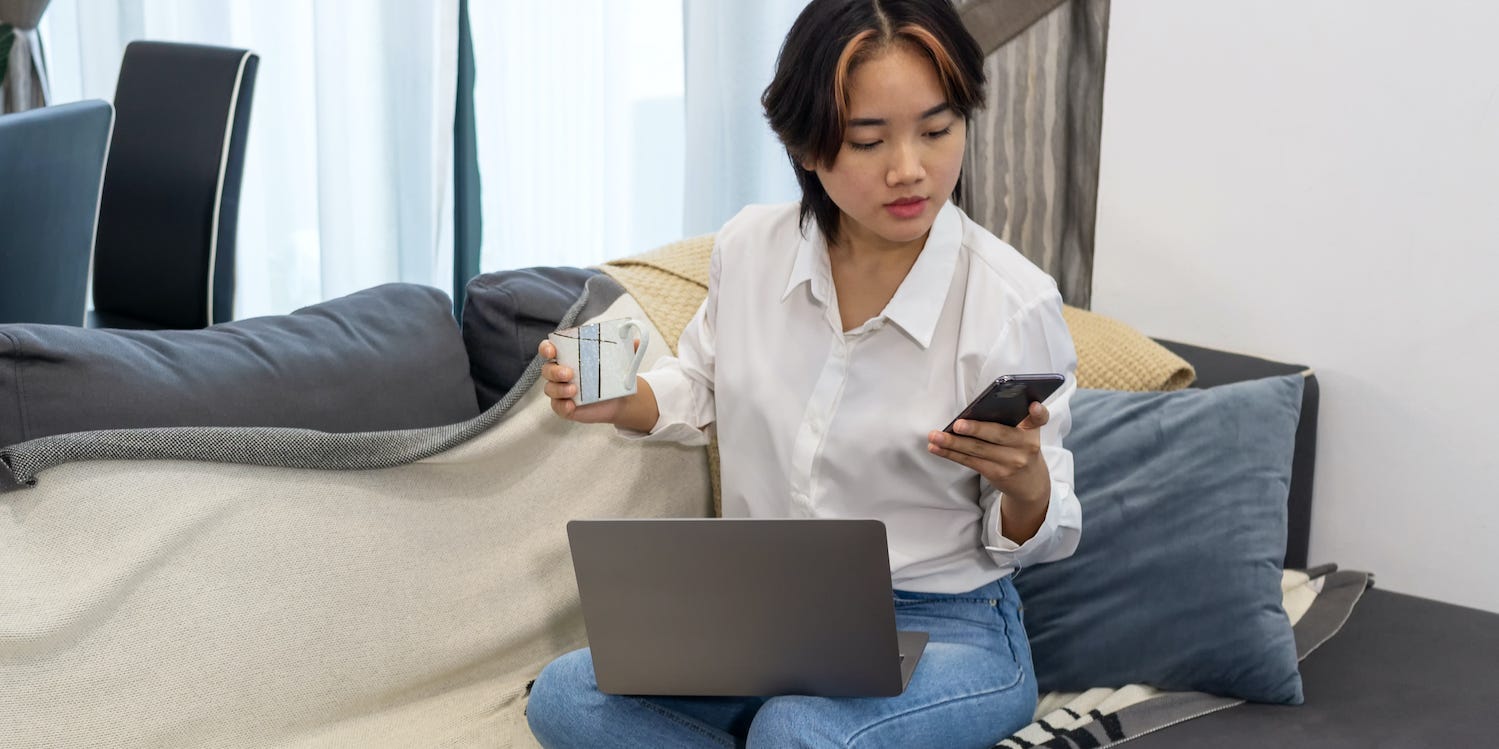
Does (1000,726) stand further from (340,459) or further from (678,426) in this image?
(340,459)

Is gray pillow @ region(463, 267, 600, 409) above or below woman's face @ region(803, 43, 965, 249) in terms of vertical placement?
below

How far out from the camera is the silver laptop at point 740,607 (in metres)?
1.18

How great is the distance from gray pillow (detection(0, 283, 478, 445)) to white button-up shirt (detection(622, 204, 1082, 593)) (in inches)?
13.3

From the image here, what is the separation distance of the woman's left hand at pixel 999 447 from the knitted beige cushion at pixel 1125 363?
58cm

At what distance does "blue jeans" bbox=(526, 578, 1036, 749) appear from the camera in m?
1.24

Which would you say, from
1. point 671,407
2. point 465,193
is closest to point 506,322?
point 671,407

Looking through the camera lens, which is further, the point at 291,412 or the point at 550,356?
the point at 291,412

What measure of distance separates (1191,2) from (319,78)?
7.47ft

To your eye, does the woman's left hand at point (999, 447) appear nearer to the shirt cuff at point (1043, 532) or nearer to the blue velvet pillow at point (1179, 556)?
the shirt cuff at point (1043, 532)

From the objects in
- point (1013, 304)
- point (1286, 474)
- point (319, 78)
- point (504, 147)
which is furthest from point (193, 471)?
point (319, 78)

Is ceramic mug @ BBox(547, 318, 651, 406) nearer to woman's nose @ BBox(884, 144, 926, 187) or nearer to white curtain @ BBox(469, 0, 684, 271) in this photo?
woman's nose @ BBox(884, 144, 926, 187)

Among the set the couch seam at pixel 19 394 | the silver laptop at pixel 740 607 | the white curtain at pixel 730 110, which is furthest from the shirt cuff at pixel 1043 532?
the white curtain at pixel 730 110

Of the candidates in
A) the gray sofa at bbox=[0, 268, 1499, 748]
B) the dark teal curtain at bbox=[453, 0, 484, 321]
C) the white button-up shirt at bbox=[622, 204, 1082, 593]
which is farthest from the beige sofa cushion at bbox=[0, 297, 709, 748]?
the dark teal curtain at bbox=[453, 0, 484, 321]

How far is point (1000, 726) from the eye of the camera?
135 cm
